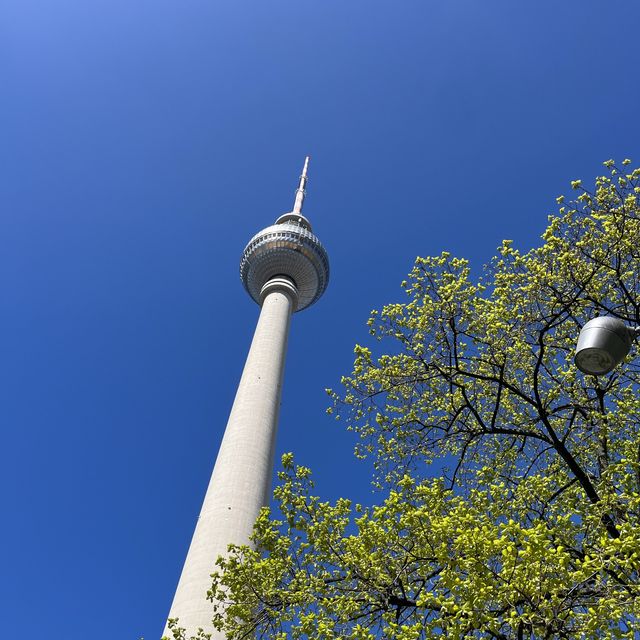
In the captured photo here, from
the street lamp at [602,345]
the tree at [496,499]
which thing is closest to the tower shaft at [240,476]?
the tree at [496,499]

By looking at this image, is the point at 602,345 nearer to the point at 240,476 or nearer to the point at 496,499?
the point at 496,499

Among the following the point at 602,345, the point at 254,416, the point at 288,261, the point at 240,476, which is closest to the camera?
the point at 602,345

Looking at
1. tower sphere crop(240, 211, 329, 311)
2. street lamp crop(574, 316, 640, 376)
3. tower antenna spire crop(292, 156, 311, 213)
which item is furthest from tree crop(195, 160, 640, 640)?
tower antenna spire crop(292, 156, 311, 213)

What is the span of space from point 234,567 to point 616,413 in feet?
32.3

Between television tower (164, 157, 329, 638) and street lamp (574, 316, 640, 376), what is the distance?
1859 centimetres

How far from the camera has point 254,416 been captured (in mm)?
32312

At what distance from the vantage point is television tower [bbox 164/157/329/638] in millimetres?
24828

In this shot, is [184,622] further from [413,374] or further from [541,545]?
[541,545]

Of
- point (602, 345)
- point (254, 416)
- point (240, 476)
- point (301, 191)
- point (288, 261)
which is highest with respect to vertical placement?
point (301, 191)

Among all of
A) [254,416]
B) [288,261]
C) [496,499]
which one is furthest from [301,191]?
[496,499]

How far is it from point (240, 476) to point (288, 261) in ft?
87.5

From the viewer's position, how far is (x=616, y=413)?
47.3 feet

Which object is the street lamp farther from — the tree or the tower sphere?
the tower sphere

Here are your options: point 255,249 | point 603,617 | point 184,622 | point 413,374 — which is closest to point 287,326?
point 255,249
